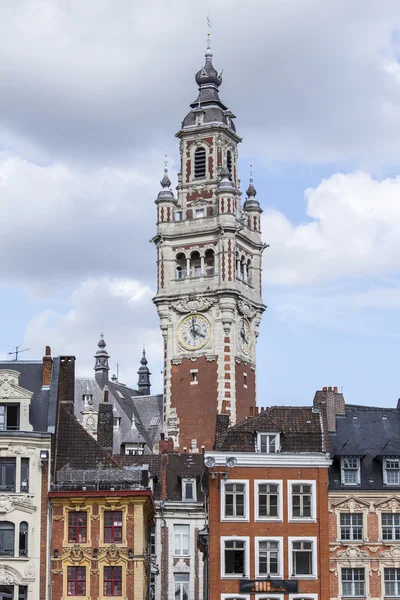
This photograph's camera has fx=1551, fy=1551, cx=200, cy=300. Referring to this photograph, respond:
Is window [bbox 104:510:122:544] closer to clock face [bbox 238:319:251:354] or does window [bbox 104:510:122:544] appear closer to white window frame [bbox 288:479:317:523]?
white window frame [bbox 288:479:317:523]

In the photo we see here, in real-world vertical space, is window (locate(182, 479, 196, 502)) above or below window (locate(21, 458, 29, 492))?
above

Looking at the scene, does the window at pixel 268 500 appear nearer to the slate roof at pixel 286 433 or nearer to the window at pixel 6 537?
the slate roof at pixel 286 433

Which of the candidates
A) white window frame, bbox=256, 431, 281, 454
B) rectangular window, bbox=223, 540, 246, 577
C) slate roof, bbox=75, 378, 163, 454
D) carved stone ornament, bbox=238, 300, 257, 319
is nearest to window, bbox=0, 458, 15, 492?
rectangular window, bbox=223, 540, 246, 577

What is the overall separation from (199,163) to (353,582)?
70155 millimetres

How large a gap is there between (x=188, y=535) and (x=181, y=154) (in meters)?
58.2

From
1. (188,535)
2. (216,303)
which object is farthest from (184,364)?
(188,535)

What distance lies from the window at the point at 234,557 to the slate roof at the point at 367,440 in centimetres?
589

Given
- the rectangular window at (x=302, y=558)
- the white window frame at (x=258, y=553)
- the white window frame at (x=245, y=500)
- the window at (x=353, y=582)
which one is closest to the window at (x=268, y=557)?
the white window frame at (x=258, y=553)

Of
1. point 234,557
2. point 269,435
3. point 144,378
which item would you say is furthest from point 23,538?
point 144,378

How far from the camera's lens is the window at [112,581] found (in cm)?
7444

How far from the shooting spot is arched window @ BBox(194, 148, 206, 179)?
14262cm

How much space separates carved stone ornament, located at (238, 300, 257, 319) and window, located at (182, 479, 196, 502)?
43.6m

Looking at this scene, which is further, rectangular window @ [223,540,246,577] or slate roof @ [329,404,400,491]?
slate roof @ [329,404,400,491]

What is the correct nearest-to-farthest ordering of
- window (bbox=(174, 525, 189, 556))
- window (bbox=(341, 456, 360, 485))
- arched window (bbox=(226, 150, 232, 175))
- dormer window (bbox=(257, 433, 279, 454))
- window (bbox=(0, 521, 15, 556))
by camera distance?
window (bbox=(0, 521, 15, 556))
dormer window (bbox=(257, 433, 279, 454))
window (bbox=(341, 456, 360, 485))
window (bbox=(174, 525, 189, 556))
arched window (bbox=(226, 150, 232, 175))
